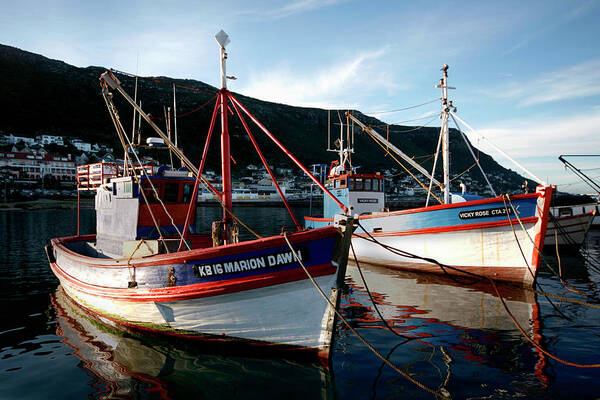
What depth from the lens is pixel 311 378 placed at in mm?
6062

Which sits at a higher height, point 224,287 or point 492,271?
point 224,287

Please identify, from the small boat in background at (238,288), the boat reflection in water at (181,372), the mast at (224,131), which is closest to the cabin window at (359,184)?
the mast at (224,131)

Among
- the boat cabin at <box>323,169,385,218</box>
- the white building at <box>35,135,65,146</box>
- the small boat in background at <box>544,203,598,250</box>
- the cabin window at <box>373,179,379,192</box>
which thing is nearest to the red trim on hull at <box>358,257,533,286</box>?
the boat cabin at <box>323,169,385,218</box>

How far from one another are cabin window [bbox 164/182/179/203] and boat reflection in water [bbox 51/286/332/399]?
4.45 metres

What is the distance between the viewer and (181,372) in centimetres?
639

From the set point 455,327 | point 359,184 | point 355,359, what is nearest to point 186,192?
point 355,359

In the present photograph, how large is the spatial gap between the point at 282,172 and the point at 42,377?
161 metres

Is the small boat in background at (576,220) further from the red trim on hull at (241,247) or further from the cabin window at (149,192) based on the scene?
the cabin window at (149,192)

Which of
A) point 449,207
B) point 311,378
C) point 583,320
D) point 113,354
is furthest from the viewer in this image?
point 449,207

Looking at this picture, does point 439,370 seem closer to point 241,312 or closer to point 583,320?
point 241,312

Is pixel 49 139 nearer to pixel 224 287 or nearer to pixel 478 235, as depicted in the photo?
pixel 224 287

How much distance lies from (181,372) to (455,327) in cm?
678

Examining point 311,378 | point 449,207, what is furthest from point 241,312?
point 449,207

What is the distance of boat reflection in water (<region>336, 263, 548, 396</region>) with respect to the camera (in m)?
6.20
